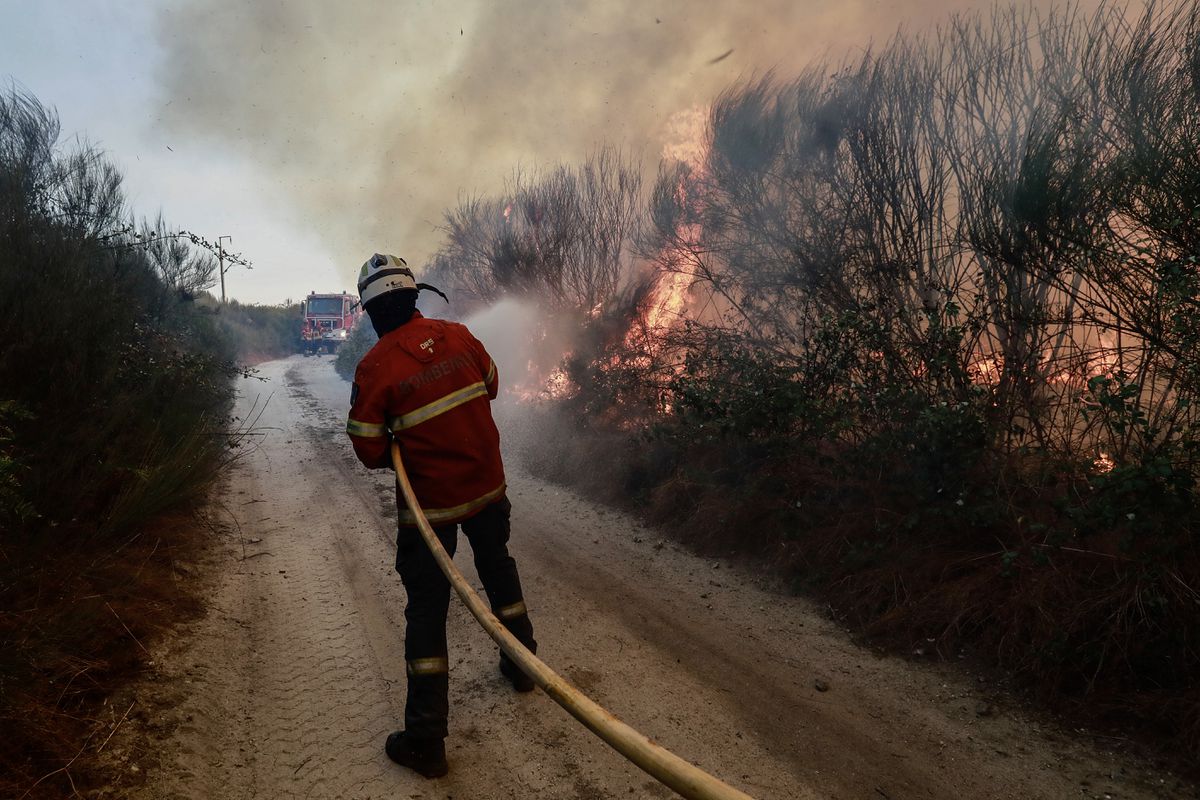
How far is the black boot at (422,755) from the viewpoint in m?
2.65

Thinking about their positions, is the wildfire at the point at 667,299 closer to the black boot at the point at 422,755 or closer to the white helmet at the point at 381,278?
the white helmet at the point at 381,278

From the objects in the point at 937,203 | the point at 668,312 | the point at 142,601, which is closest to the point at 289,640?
the point at 142,601

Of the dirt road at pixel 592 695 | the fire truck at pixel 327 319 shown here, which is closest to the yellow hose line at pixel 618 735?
the dirt road at pixel 592 695

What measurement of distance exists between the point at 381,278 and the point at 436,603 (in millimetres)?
1469

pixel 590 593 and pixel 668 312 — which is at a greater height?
Answer: pixel 668 312

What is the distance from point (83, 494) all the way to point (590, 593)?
3.29 m

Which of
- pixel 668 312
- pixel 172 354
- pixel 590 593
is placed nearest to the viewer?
pixel 590 593

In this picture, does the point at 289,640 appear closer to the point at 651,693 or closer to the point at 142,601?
the point at 142,601

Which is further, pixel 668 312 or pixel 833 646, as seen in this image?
pixel 668 312

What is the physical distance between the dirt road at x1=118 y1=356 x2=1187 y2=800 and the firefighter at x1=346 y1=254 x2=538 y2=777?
315mm

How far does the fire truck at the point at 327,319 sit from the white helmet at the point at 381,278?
97.9 feet

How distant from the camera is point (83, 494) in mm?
4094

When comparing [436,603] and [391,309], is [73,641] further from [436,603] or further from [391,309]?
[391,309]

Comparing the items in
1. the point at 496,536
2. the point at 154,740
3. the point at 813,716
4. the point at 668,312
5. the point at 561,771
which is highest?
the point at 668,312
